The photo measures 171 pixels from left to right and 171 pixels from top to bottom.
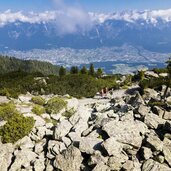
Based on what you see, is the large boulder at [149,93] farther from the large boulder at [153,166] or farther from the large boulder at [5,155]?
the large boulder at [5,155]

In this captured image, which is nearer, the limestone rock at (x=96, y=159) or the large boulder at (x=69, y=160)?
the limestone rock at (x=96, y=159)

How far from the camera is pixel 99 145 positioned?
2467 cm

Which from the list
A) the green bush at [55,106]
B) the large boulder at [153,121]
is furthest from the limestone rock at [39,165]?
the green bush at [55,106]

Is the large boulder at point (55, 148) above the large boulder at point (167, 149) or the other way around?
the other way around

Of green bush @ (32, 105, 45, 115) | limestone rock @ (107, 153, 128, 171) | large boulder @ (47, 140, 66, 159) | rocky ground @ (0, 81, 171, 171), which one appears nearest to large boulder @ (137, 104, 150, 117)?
rocky ground @ (0, 81, 171, 171)

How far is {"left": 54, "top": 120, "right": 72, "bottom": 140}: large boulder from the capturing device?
27.5 m

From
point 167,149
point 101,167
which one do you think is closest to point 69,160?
point 101,167

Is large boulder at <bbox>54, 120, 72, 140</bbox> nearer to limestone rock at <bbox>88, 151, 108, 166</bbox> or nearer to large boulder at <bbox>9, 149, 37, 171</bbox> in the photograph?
large boulder at <bbox>9, 149, 37, 171</bbox>

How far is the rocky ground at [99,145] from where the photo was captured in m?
23.3

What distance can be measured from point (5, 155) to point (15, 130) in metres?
3.00

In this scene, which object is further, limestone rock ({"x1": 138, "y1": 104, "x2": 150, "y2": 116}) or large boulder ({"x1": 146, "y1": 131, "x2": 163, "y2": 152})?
limestone rock ({"x1": 138, "y1": 104, "x2": 150, "y2": 116})

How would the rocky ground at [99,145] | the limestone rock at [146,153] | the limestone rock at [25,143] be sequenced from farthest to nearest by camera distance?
1. the limestone rock at [25,143]
2. the limestone rock at [146,153]
3. the rocky ground at [99,145]

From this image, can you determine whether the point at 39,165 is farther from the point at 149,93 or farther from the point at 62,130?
the point at 149,93

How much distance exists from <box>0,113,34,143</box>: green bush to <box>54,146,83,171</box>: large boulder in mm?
5902
